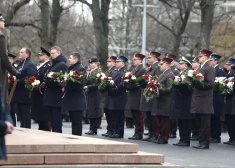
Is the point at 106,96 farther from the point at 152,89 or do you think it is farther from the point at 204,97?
the point at 204,97

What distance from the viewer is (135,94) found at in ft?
73.0

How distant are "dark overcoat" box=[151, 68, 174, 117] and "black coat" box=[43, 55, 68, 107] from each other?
2662 mm

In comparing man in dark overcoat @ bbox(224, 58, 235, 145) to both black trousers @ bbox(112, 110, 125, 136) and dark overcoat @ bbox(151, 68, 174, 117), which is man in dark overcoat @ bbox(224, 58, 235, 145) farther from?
black trousers @ bbox(112, 110, 125, 136)

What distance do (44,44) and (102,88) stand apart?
41.4ft

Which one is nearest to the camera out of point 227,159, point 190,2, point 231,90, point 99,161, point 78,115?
point 99,161

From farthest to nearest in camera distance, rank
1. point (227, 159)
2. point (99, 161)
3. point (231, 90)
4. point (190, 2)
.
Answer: point (190, 2), point (231, 90), point (227, 159), point (99, 161)

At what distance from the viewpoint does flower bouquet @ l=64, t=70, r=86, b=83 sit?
18.7 meters

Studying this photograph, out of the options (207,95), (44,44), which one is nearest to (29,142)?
(207,95)

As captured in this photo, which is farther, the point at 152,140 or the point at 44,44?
the point at 44,44

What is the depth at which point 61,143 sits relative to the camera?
1223 centimetres

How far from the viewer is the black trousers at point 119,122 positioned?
22.2 m

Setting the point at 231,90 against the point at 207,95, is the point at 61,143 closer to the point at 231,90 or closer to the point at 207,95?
the point at 207,95

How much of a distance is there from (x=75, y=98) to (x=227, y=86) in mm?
4082

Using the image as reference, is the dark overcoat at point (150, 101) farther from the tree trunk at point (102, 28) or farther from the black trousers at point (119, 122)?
the tree trunk at point (102, 28)
